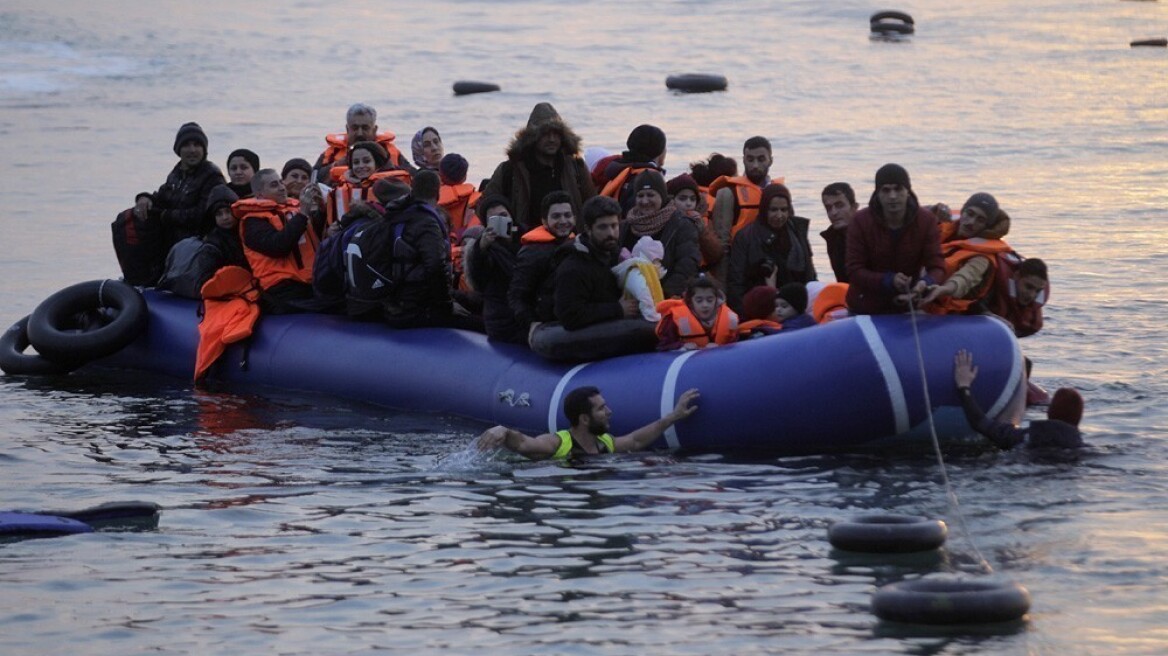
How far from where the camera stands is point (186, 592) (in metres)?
8.64

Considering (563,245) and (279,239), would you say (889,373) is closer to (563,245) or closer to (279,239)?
(563,245)

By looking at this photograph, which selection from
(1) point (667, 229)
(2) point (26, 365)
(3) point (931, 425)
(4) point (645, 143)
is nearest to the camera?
(3) point (931, 425)

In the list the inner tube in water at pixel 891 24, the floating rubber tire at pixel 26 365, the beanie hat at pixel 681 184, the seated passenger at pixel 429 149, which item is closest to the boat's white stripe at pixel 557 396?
the beanie hat at pixel 681 184

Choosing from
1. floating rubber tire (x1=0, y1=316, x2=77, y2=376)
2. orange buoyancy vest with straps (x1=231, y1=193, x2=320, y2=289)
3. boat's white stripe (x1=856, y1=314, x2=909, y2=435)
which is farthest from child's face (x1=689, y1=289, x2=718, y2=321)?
floating rubber tire (x1=0, y1=316, x2=77, y2=376)

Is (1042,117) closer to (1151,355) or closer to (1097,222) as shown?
(1097,222)

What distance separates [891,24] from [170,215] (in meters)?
28.2

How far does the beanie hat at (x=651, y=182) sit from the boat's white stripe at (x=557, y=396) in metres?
1.23

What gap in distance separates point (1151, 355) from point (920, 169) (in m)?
10.7

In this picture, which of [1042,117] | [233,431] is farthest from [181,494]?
[1042,117]

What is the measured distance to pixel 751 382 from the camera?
10.6 metres

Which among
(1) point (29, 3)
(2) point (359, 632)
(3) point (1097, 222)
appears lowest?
(2) point (359, 632)

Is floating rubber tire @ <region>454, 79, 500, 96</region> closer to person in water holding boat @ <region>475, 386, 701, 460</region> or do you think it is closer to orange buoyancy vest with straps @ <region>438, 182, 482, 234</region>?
orange buoyancy vest with straps @ <region>438, 182, 482, 234</region>

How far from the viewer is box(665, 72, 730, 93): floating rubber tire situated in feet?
108

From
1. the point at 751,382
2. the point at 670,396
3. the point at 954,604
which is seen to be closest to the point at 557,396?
the point at 670,396
